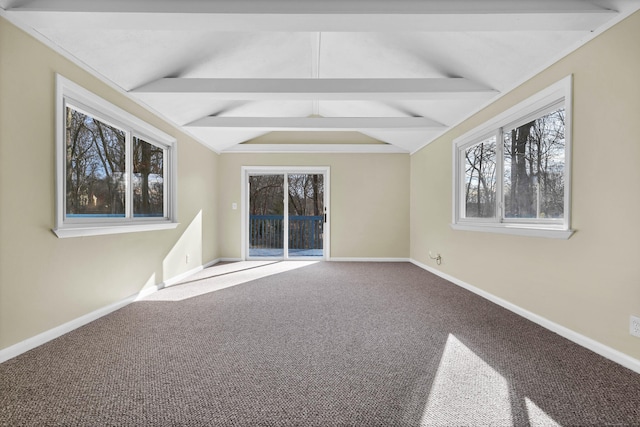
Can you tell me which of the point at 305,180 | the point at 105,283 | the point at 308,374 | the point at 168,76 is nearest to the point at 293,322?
the point at 308,374

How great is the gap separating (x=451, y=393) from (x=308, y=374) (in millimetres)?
755

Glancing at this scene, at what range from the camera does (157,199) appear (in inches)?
160

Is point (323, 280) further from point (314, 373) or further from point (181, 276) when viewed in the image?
point (314, 373)

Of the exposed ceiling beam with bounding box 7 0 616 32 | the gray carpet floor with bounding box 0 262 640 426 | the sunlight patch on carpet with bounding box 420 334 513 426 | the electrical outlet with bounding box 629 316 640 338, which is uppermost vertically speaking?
the exposed ceiling beam with bounding box 7 0 616 32

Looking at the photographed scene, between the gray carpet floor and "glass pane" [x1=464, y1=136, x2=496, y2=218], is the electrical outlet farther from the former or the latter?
"glass pane" [x1=464, y1=136, x2=496, y2=218]

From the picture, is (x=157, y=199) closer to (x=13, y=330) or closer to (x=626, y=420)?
(x=13, y=330)

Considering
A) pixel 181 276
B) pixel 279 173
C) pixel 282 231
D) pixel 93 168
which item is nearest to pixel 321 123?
pixel 279 173

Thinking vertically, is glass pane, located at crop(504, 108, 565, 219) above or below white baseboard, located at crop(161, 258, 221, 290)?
above

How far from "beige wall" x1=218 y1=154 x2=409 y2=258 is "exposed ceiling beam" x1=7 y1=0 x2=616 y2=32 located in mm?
4053

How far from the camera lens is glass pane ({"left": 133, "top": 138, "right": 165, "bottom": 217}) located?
3592 mm

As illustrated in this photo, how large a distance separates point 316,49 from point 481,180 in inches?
95.9

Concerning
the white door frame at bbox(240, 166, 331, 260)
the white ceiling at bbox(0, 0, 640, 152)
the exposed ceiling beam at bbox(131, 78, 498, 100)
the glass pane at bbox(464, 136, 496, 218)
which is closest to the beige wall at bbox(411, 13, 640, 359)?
the white ceiling at bbox(0, 0, 640, 152)

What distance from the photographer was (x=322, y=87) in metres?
3.25

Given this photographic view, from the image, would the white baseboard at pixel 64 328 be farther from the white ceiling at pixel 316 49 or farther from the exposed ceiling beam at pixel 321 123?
the exposed ceiling beam at pixel 321 123
